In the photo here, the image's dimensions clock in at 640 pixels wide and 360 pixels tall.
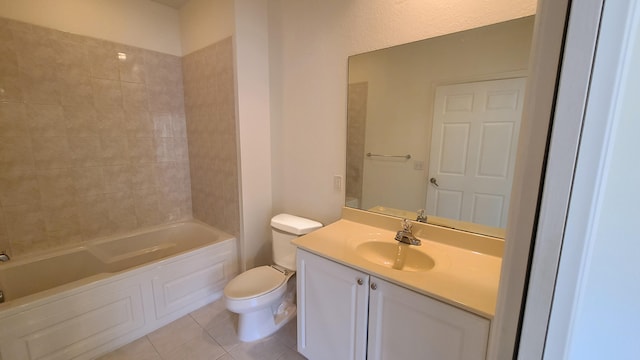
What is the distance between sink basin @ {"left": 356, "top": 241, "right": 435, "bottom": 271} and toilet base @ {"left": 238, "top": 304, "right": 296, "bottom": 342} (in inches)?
35.3

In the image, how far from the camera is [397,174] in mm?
1600

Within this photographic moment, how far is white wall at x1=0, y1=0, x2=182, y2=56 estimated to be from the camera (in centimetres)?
187

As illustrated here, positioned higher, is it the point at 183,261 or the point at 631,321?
the point at 631,321

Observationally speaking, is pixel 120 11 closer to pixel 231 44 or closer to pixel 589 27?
pixel 231 44

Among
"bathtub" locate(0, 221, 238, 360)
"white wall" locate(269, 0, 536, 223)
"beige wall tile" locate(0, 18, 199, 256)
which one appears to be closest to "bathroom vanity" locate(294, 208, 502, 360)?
"white wall" locate(269, 0, 536, 223)

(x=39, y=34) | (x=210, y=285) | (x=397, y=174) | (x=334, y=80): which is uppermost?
(x=39, y=34)

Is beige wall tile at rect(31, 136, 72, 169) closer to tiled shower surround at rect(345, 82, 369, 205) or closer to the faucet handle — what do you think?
tiled shower surround at rect(345, 82, 369, 205)

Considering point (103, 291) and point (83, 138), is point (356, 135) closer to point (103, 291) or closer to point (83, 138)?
point (103, 291)

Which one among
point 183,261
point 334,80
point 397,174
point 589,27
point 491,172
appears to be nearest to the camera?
point 589,27

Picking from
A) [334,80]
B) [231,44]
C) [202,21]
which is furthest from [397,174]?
[202,21]

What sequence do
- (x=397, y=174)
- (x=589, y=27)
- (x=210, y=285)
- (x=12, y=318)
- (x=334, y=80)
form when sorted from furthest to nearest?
(x=210, y=285)
(x=334, y=80)
(x=397, y=174)
(x=12, y=318)
(x=589, y=27)

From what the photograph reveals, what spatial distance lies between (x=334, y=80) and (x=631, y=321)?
1.72 m

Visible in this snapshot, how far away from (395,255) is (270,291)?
2.87ft

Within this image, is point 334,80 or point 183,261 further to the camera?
point 183,261
